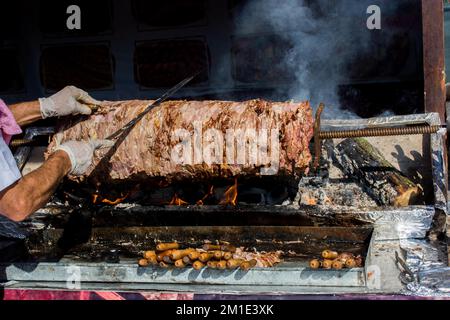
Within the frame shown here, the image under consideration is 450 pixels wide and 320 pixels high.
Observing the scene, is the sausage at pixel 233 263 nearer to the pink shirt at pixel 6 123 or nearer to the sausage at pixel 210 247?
the sausage at pixel 210 247

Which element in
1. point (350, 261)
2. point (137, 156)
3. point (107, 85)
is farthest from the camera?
point (107, 85)

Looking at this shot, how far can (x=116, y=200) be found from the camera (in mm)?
5172

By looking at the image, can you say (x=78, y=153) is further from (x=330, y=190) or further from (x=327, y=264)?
(x=330, y=190)

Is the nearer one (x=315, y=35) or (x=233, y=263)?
(x=233, y=263)

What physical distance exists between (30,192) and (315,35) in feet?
18.2

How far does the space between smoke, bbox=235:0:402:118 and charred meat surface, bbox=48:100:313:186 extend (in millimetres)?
3674

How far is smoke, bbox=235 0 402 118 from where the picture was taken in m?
7.90

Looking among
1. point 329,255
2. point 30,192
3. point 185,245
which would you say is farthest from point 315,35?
point 30,192

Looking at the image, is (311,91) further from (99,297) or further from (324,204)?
(99,297)

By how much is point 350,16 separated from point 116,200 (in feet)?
15.4

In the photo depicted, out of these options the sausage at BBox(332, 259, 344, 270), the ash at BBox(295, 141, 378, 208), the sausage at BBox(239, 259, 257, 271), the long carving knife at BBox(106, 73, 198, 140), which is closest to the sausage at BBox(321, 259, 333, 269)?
the sausage at BBox(332, 259, 344, 270)

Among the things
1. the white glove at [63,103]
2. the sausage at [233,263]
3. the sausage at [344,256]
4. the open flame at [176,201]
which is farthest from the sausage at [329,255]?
the white glove at [63,103]

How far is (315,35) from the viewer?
8.00 m

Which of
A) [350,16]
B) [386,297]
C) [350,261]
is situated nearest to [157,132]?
[350,261]
